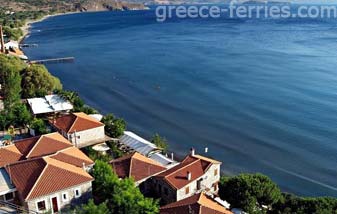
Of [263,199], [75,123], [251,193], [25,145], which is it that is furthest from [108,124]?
[263,199]

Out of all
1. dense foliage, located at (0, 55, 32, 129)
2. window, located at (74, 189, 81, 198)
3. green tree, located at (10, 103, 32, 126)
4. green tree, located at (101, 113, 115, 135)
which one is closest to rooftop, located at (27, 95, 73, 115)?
dense foliage, located at (0, 55, 32, 129)

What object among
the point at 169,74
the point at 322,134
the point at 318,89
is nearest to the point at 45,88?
the point at 169,74

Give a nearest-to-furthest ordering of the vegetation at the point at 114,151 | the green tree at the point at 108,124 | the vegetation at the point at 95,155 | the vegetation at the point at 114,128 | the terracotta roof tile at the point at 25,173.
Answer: the terracotta roof tile at the point at 25,173 < the vegetation at the point at 95,155 < the vegetation at the point at 114,151 < the vegetation at the point at 114,128 < the green tree at the point at 108,124

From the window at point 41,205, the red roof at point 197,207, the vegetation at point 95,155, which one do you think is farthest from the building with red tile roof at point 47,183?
the vegetation at point 95,155

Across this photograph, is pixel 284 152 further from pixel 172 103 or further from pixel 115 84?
pixel 115 84

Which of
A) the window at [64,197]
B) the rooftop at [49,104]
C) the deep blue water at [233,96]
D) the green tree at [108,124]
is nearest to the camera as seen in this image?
the window at [64,197]

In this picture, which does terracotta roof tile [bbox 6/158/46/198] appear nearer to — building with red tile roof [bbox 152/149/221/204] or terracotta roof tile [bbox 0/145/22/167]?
terracotta roof tile [bbox 0/145/22/167]

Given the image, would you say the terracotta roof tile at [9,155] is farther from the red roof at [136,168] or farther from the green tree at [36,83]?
the green tree at [36,83]
